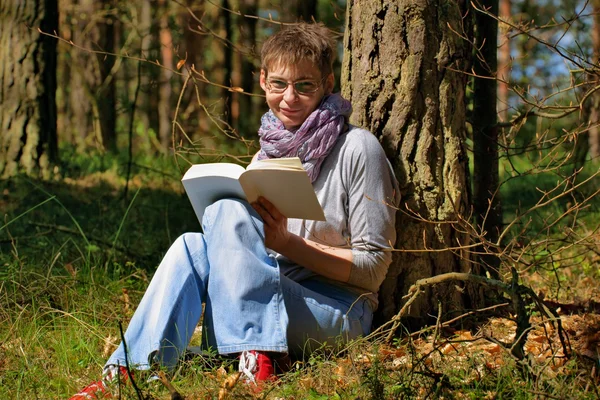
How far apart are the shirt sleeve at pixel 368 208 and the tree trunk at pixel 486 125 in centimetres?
107

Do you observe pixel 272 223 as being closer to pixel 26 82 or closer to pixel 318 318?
pixel 318 318

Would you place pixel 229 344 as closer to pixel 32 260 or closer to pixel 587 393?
pixel 587 393

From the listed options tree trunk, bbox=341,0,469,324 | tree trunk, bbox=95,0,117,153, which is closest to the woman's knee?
tree trunk, bbox=341,0,469,324

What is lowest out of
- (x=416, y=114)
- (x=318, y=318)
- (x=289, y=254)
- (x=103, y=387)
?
(x=103, y=387)

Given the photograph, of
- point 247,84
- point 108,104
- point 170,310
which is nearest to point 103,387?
point 170,310

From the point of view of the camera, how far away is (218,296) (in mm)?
3057

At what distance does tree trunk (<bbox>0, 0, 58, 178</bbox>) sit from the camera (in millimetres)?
7613

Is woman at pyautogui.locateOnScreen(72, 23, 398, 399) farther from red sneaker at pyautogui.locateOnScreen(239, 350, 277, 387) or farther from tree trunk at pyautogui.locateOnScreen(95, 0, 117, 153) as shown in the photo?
tree trunk at pyautogui.locateOnScreen(95, 0, 117, 153)

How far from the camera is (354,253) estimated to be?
128 inches

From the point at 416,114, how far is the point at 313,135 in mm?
543

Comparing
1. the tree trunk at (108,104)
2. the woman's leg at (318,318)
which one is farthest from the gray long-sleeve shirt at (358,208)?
the tree trunk at (108,104)

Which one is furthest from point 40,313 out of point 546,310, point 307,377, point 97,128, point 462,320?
point 97,128

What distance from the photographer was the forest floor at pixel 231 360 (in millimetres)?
2660

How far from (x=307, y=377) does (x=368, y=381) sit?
400 millimetres
